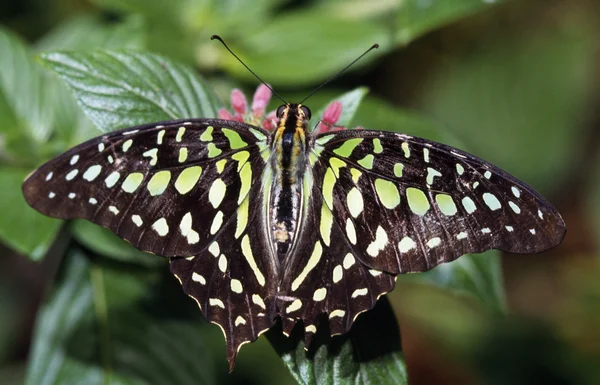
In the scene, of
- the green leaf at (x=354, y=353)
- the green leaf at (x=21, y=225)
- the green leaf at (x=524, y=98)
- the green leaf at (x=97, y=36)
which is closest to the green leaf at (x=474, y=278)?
the green leaf at (x=354, y=353)

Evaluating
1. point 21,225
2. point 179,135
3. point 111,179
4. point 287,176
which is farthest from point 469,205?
point 21,225

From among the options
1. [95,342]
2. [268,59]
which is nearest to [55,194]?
[95,342]

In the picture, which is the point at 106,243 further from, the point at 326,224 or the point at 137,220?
the point at 326,224

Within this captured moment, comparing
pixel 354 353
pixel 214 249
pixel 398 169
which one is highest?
pixel 398 169

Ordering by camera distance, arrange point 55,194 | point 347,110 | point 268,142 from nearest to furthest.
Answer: point 55,194 → point 268,142 → point 347,110

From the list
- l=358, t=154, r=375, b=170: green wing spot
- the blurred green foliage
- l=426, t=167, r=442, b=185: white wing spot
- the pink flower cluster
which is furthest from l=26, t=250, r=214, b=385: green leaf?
l=426, t=167, r=442, b=185: white wing spot

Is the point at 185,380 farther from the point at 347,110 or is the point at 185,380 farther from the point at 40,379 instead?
the point at 347,110
